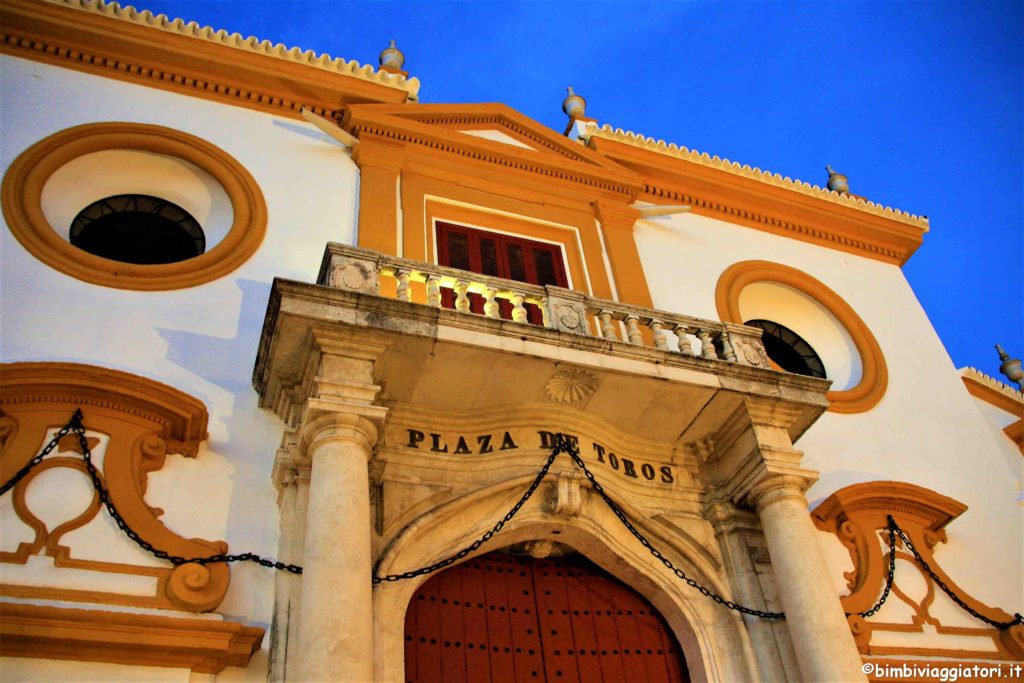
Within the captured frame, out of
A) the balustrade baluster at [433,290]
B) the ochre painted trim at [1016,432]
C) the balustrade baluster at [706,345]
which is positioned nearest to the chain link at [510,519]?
the balustrade baluster at [706,345]

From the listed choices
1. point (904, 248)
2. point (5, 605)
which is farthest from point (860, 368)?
point (5, 605)

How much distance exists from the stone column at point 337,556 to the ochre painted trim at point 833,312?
244 inches

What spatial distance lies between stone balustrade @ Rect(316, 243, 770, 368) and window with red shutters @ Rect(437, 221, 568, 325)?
41.3 inches

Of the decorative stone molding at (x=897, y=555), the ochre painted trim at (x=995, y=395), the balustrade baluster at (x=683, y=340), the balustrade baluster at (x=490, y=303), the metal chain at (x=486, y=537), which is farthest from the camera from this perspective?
the ochre painted trim at (x=995, y=395)

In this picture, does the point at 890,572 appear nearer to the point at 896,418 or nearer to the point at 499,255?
the point at 896,418

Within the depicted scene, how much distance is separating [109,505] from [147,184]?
465 cm

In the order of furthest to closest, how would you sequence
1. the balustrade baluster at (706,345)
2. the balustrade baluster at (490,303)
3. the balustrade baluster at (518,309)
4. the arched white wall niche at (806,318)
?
the arched white wall niche at (806,318) → the balustrade baluster at (706,345) → the balustrade baluster at (518,309) → the balustrade baluster at (490,303)

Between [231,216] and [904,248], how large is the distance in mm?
10275

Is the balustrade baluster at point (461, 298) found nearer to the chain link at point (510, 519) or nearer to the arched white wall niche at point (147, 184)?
the chain link at point (510, 519)

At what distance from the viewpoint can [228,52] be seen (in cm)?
1216

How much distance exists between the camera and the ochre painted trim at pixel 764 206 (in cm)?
1413

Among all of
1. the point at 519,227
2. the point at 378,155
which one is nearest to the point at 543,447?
the point at 519,227

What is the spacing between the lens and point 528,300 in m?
9.77

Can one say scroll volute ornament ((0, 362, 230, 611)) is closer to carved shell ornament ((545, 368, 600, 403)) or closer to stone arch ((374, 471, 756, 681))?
stone arch ((374, 471, 756, 681))
